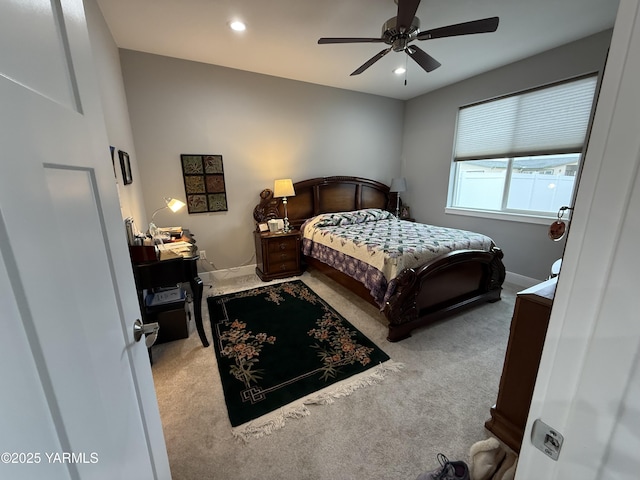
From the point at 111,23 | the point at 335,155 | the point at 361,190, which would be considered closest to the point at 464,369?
the point at 361,190

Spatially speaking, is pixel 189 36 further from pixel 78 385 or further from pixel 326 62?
pixel 78 385

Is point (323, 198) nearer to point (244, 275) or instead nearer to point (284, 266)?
point (284, 266)

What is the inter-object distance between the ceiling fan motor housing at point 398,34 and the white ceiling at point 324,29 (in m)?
0.27

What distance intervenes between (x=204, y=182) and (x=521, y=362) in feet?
11.5

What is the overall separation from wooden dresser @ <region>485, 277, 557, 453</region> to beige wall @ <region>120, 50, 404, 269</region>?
10.5ft

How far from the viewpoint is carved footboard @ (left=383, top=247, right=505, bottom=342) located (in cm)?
209

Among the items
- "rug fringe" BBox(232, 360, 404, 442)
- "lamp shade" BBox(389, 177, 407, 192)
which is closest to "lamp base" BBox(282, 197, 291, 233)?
"lamp shade" BBox(389, 177, 407, 192)

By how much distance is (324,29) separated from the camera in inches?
92.0

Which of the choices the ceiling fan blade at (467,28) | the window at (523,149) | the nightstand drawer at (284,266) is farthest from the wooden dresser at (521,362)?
the nightstand drawer at (284,266)

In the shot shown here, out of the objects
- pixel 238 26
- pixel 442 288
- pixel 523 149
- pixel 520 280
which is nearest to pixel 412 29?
pixel 238 26

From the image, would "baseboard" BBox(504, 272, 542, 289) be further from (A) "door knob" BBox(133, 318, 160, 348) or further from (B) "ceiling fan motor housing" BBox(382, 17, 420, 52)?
(A) "door knob" BBox(133, 318, 160, 348)

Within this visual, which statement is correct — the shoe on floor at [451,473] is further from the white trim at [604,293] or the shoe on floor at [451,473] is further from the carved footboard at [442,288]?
the carved footboard at [442,288]

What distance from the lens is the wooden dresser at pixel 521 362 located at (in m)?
1.20

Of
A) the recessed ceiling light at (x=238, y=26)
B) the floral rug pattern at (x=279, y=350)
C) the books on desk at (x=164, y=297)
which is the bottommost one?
the floral rug pattern at (x=279, y=350)
